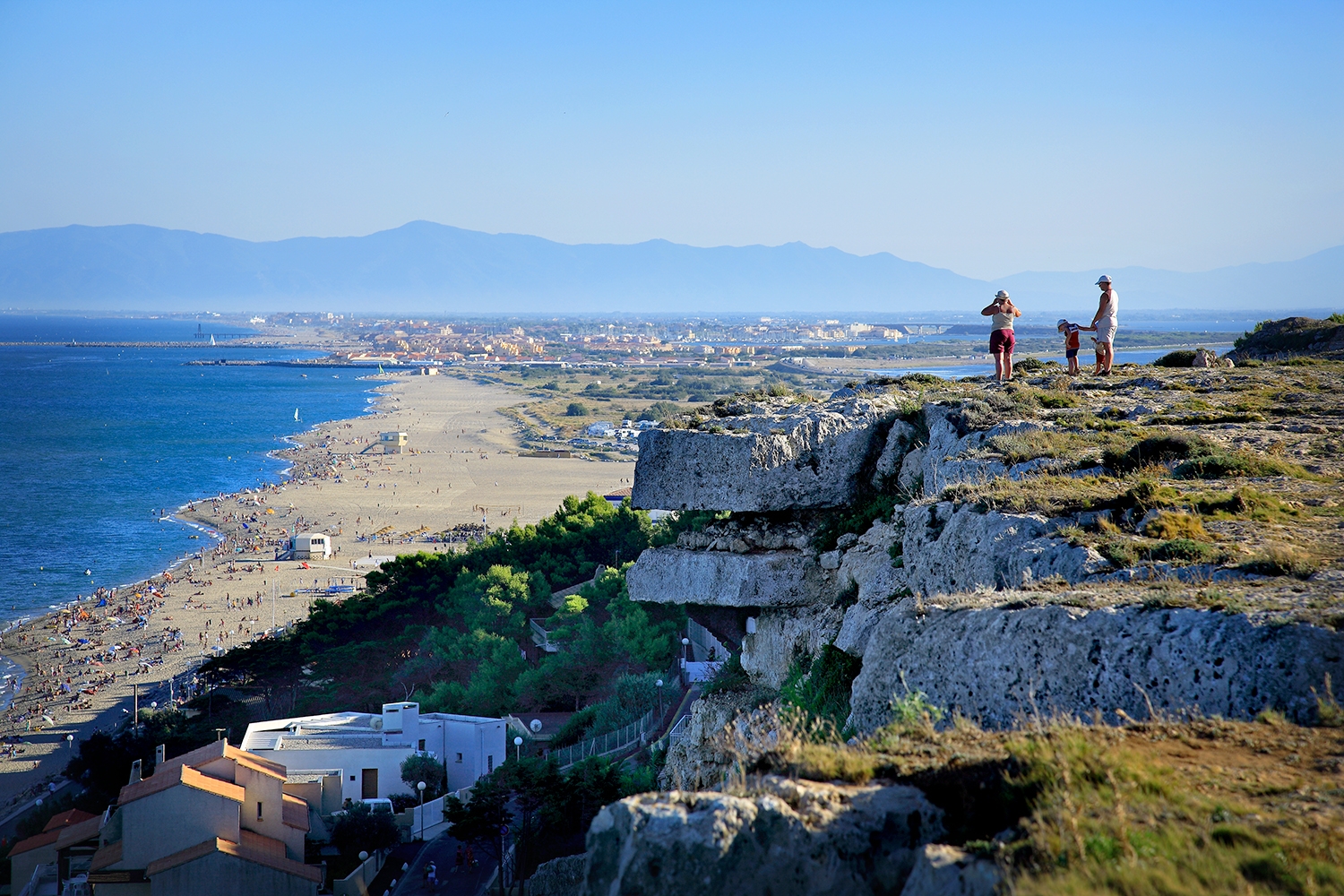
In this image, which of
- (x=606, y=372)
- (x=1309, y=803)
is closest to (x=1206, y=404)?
(x=1309, y=803)

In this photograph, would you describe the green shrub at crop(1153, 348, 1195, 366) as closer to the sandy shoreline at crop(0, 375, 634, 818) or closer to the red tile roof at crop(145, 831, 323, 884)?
the red tile roof at crop(145, 831, 323, 884)

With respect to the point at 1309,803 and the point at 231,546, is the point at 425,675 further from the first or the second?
the point at 1309,803

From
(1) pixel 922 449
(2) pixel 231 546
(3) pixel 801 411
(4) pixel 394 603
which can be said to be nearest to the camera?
(1) pixel 922 449

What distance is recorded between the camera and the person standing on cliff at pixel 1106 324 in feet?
48.0

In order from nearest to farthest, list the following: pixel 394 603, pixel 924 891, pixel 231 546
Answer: pixel 924 891
pixel 394 603
pixel 231 546

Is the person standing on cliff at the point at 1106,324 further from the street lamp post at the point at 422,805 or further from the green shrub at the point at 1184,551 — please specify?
the street lamp post at the point at 422,805

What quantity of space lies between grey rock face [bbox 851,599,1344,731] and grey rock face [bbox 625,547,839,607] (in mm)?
5888

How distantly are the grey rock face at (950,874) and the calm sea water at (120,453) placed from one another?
142 feet

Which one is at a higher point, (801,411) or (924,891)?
(801,411)

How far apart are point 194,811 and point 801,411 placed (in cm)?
1378

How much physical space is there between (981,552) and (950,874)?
4871 mm

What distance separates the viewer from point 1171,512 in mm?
7820

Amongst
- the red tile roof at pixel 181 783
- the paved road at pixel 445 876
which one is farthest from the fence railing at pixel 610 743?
the red tile roof at pixel 181 783

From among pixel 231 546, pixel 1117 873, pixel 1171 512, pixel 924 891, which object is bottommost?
pixel 231 546
